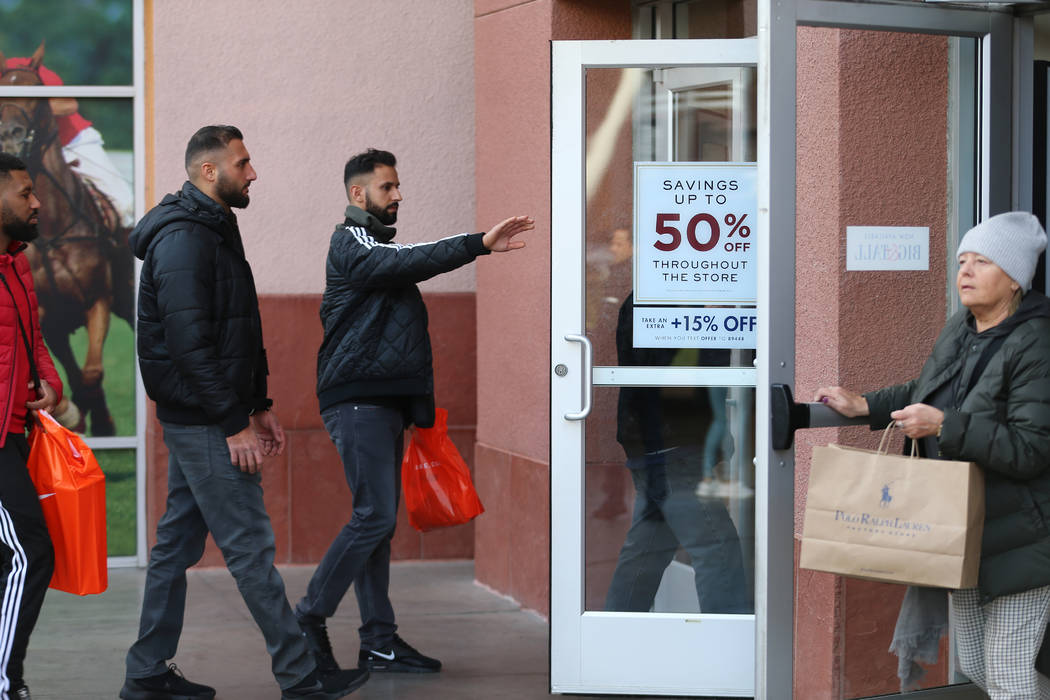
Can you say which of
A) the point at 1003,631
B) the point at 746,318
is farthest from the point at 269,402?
the point at 1003,631

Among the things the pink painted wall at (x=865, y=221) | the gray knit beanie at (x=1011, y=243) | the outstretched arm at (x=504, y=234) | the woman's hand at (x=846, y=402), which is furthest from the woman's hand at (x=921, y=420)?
the outstretched arm at (x=504, y=234)

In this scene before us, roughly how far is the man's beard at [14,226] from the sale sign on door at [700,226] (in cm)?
209

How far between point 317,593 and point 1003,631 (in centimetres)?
256

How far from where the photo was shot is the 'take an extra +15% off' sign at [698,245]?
505 centimetres

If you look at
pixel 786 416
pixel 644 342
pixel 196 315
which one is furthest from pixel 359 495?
pixel 786 416

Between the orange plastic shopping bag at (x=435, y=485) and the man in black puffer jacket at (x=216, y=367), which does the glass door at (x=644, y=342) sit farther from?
the man in black puffer jacket at (x=216, y=367)

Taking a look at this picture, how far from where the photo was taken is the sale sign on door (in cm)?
505

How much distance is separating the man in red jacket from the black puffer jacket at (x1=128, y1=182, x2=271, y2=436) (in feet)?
1.24

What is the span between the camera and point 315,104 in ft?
24.0

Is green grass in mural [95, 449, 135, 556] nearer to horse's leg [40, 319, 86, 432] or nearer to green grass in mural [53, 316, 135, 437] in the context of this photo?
green grass in mural [53, 316, 135, 437]

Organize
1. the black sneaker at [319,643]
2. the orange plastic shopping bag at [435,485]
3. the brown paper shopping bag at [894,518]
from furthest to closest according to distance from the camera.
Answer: the orange plastic shopping bag at [435,485] → the black sneaker at [319,643] → the brown paper shopping bag at [894,518]

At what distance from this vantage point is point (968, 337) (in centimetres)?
378

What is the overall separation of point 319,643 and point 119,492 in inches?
102

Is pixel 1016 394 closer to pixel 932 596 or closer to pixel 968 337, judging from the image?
pixel 968 337
